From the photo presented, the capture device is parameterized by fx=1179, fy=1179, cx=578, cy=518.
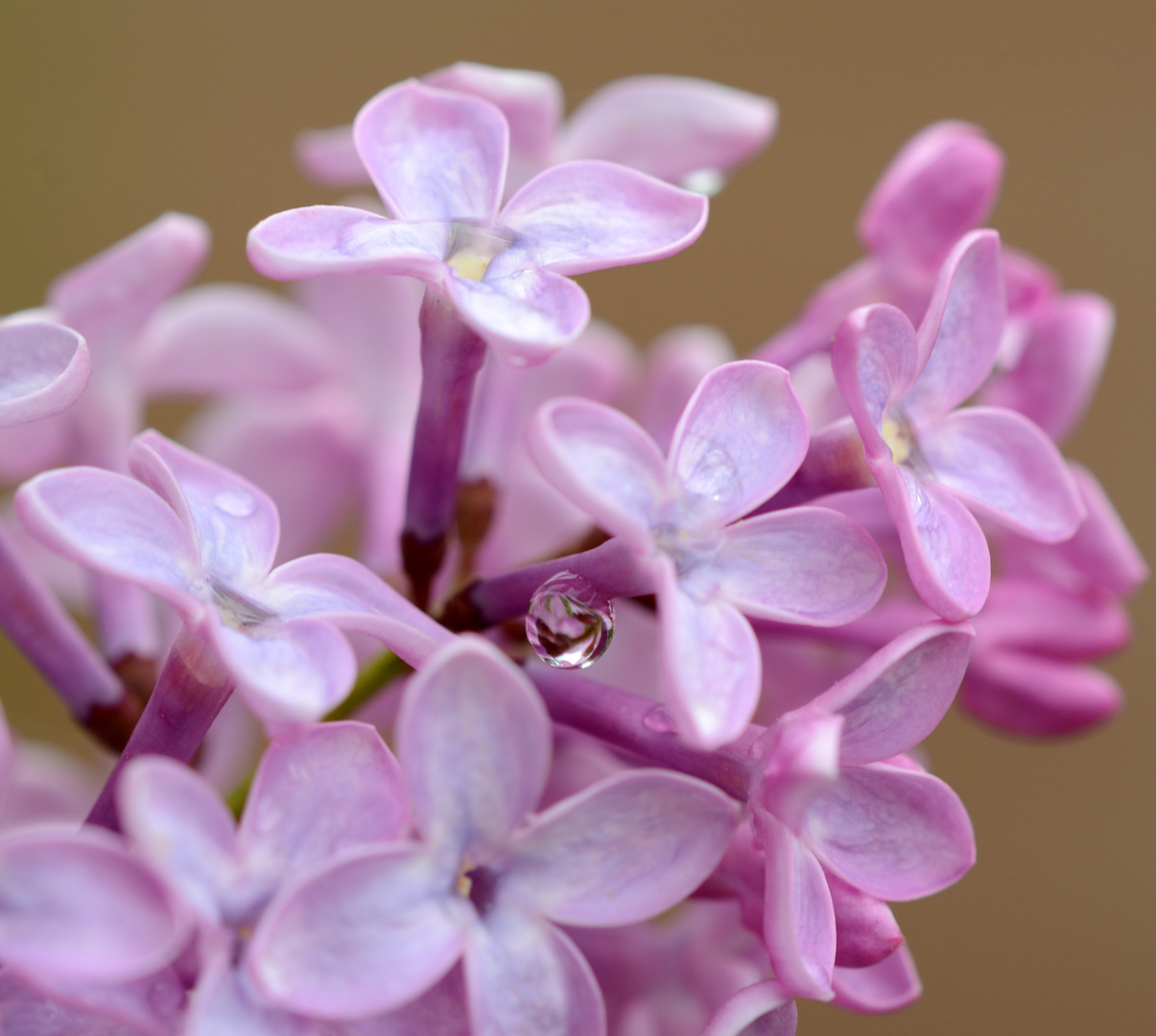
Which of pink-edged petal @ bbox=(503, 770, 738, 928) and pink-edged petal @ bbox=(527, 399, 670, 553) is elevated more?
pink-edged petal @ bbox=(527, 399, 670, 553)

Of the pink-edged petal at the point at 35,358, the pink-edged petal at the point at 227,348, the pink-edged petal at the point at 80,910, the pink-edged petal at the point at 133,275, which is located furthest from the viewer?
the pink-edged petal at the point at 227,348

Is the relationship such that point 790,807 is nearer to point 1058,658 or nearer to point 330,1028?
point 330,1028

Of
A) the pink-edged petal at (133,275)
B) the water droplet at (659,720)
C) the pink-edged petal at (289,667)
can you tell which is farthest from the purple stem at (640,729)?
the pink-edged petal at (133,275)

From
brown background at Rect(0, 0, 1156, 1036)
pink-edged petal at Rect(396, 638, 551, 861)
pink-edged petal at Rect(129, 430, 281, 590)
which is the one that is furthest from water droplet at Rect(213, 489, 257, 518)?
brown background at Rect(0, 0, 1156, 1036)

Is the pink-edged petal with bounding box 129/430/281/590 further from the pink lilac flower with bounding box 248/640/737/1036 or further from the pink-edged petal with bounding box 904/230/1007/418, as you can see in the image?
the pink-edged petal with bounding box 904/230/1007/418

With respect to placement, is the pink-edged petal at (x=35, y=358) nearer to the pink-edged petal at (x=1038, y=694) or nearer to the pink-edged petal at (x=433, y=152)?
the pink-edged petal at (x=433, y=152)

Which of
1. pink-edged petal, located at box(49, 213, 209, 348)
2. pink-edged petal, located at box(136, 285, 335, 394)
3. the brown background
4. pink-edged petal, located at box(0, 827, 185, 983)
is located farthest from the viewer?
the brown background
